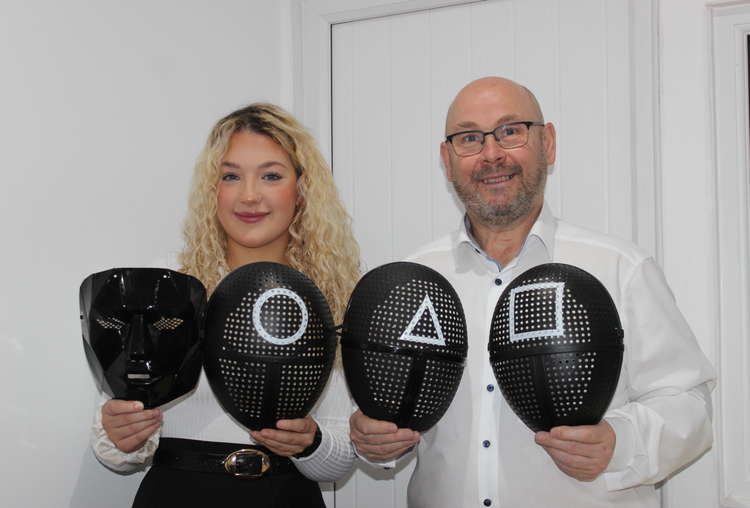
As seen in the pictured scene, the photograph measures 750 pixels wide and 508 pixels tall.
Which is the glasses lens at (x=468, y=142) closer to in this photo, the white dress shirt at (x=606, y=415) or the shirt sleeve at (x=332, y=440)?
the white dress shirt at (x=606, y=415)

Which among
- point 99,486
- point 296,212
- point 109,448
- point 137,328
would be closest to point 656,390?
point 296,212

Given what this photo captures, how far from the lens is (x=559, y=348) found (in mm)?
1293

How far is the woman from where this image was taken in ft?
5.44

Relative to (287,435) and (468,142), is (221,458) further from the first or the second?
(468,142)

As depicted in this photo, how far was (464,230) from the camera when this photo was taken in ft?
5.93

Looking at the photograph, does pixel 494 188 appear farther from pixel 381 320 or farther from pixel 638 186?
pixel 638 186

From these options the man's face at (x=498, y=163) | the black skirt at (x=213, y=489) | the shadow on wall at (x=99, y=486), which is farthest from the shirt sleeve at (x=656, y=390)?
the shadow on wall at (x=99, y=486)

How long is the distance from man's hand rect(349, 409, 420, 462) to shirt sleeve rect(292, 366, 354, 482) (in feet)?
0.65

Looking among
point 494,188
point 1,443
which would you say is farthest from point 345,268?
point 1,443

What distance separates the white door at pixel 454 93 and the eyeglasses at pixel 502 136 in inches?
25.4

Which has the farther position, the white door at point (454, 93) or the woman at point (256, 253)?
the white door at point (454, 93)

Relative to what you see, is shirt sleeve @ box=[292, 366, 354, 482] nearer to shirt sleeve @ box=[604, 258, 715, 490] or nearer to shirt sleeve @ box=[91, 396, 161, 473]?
shirt sleeve @ box=[91, 396, 161, 473]

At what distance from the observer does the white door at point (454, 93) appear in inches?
88.0

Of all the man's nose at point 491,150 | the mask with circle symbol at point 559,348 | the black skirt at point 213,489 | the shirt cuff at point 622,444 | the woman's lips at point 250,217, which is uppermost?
the man's nose at point 491,150
